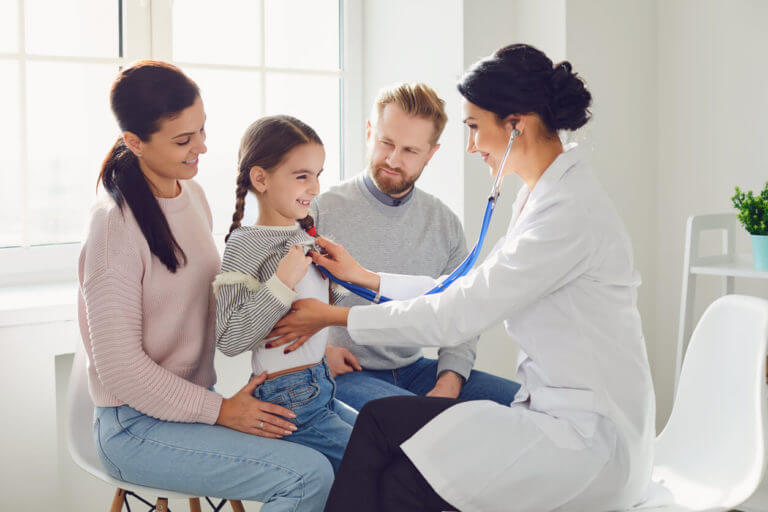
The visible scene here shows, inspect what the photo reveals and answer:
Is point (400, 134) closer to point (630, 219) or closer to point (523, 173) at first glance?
point (523, 173)

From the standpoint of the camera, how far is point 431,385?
6.11 ft

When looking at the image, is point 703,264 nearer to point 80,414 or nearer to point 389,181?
point 389,181

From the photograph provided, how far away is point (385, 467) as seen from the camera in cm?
131

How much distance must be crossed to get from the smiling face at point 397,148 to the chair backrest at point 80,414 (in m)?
0.81

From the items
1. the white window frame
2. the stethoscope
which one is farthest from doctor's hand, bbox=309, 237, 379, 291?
the white window frame

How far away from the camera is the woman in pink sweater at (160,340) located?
1.32m

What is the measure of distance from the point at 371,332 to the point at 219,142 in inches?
50.1

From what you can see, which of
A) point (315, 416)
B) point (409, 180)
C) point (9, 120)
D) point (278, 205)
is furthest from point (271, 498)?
point (9, 120)

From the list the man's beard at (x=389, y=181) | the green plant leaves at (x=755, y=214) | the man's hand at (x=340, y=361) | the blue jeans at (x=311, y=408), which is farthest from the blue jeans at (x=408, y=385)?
the green plant leaves at (x=755, y=214)

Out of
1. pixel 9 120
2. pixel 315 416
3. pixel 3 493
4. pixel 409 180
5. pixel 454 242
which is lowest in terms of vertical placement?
pixel 3 493

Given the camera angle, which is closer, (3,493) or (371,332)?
(371,332)

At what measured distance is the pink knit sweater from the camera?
1.33 metres

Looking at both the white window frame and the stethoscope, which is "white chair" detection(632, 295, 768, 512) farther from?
the white window frame

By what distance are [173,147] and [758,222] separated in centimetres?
166
